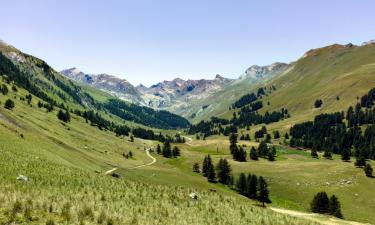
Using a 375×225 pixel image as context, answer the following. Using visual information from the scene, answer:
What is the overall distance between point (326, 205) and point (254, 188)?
29.6 meters

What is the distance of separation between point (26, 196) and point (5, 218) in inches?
168

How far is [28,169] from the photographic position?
129ft

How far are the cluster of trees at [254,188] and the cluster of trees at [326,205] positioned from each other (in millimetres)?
19736

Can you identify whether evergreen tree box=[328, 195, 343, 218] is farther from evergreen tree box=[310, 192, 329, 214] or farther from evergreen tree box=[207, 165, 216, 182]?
evergreen tree box=[207, 165, 216, 182]

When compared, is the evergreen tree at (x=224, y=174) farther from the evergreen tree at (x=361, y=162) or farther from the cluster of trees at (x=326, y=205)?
the evergreen tree at (x=361, y=162)

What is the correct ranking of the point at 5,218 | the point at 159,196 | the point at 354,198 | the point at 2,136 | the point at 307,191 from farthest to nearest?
the point at 307,191, the point at 354,198, the point at 2,136, the point at 159,196, the point at 5,218

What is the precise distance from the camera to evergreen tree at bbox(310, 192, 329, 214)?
11557 cm

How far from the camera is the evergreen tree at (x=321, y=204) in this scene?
379ft

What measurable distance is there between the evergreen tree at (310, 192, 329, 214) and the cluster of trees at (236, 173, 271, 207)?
748 inches

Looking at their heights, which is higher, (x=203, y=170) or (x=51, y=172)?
(x=51, y=172)

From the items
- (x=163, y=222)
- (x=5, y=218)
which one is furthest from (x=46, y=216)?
(x=163, y=222)

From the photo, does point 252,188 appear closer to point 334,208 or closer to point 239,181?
point 239,181

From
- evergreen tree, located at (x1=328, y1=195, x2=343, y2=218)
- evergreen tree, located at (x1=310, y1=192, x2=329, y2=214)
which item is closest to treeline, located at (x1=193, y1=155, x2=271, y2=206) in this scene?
evergreen tree, located at (x1=310, y1=192, x2=329, y2=214)

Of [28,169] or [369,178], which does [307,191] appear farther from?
[28,169]
